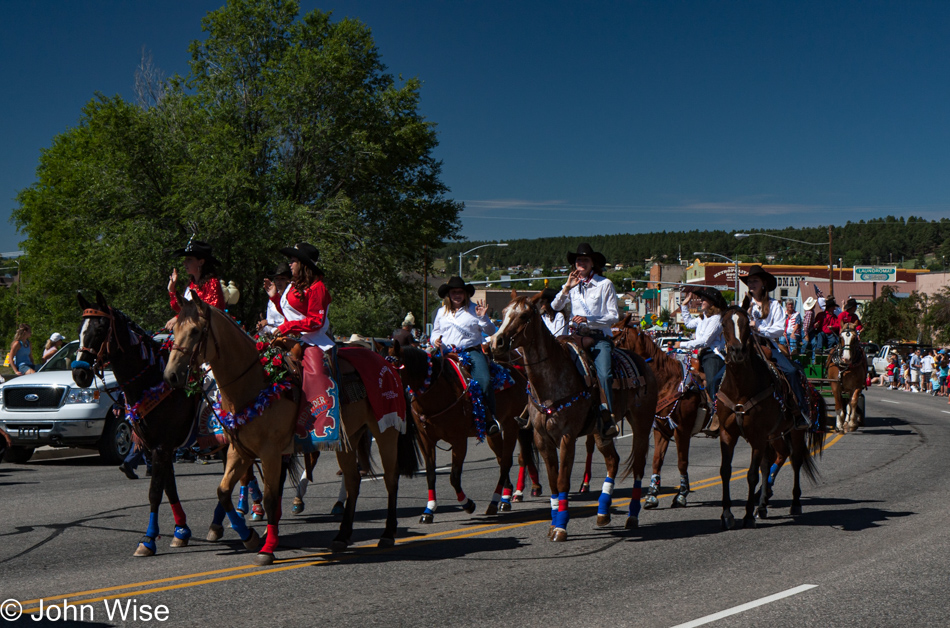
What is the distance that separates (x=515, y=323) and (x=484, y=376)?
84.6 inches

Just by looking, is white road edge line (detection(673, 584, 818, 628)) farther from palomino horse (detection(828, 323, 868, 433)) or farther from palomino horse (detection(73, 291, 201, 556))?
palomino horse (detection(828, 323, 868, 433))

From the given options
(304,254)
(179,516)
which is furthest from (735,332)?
(179,516)

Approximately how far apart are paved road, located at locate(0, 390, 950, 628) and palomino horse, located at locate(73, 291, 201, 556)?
2.66 ft

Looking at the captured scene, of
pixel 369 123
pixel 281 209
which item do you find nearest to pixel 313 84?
pixel 369 123

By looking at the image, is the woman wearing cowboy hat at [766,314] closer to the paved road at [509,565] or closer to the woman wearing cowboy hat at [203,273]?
the paved road at [509,565]

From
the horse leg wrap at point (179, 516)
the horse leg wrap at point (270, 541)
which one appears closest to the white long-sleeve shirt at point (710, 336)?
the horse leg wrap at point (270, 541)

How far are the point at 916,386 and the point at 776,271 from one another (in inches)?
3835

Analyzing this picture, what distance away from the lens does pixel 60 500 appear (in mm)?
11508

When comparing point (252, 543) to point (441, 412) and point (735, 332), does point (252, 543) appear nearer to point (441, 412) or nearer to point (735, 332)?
point (441, 412)

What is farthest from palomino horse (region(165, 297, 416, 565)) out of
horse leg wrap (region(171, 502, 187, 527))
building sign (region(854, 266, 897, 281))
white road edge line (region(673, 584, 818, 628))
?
building sign (region(854, 266, 897, 281))

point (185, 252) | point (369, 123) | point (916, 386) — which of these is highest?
point (369, 123)

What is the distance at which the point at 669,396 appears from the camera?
37.9 ft

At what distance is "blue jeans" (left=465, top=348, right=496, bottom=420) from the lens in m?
10.6

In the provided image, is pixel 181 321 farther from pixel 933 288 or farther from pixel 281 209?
pixel 933 288
